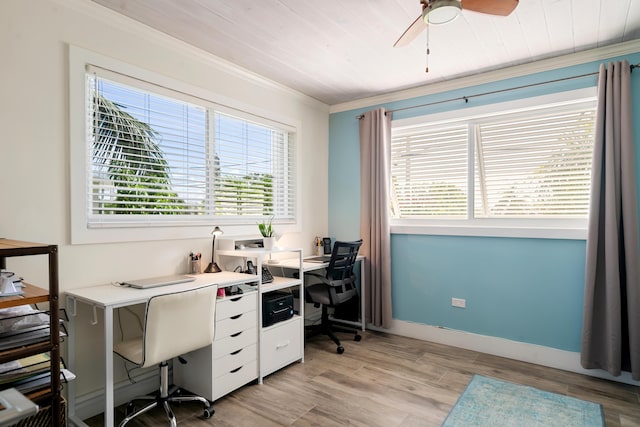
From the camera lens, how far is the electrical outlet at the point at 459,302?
3509mm

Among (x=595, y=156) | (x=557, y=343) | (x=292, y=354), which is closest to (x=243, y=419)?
(x=292, y=354)

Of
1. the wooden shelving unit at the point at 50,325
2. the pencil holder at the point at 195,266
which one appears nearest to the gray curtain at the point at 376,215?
the pencil holder at the point at 195,266

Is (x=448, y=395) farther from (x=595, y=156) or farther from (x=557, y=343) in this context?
(x=595, y=156)

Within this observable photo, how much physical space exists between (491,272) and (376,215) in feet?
4.00

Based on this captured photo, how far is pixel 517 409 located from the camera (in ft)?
7.88

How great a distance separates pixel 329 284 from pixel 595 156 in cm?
234

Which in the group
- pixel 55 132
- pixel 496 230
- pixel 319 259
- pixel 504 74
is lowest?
pixel 319 259

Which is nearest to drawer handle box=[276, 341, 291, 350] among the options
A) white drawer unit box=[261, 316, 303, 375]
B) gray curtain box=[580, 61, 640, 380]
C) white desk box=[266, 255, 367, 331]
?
white drawer unit box=[261, 316, 303, 375]

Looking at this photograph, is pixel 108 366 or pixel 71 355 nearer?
pixel 108 366

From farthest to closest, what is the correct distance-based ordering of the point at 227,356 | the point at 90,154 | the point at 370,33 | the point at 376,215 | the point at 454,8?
1. the point at 376,215
2. the point at 370,33
3. the point at 227,356
4. the point at 90,154
5. the point at 454,8

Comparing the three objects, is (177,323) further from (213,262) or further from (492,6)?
(492,6)

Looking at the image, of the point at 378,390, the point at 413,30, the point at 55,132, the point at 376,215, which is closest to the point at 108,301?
the point at 55,132

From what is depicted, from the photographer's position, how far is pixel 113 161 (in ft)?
8.20

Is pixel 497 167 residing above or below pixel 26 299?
above
